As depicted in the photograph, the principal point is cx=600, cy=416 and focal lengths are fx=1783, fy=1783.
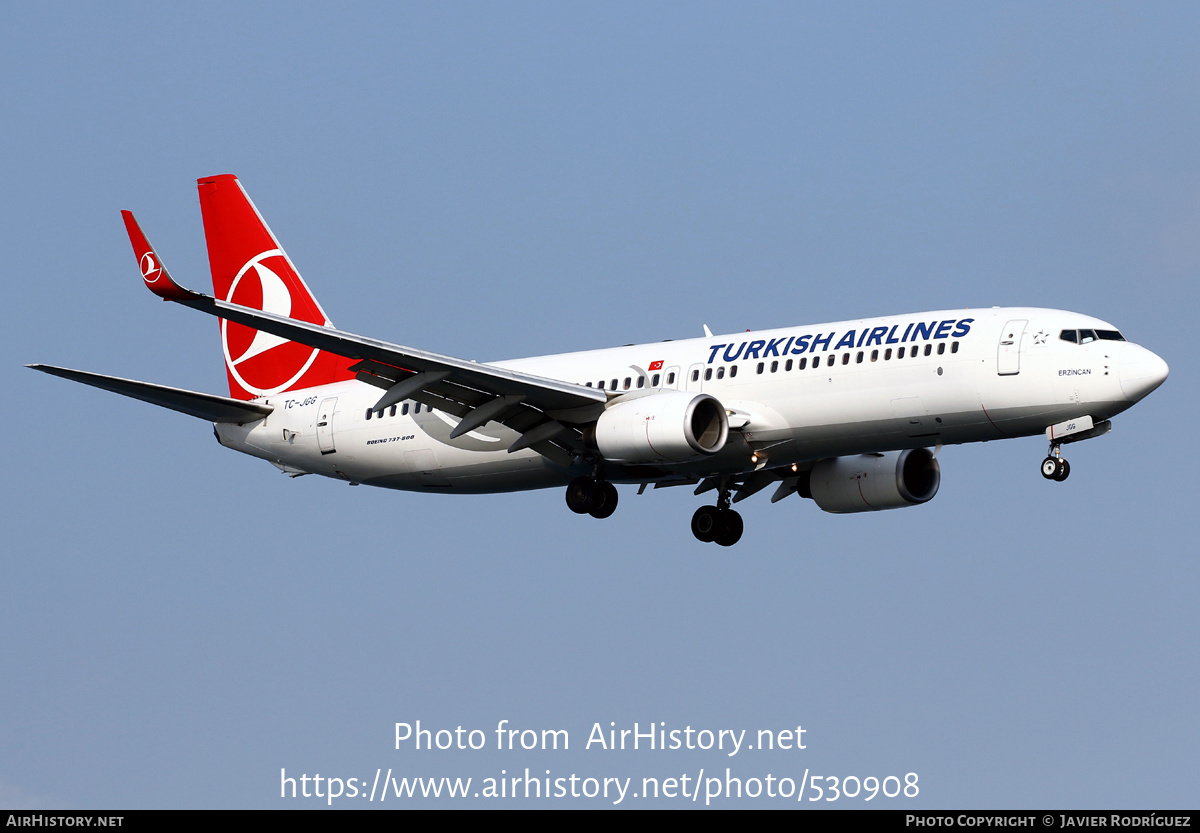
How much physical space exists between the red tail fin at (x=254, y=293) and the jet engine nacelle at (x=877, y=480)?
44.1 feet

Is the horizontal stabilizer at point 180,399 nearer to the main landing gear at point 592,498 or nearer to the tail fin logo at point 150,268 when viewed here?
the tail fin logo at point 150,268

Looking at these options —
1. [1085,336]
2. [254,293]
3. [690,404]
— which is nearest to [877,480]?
[690,404]

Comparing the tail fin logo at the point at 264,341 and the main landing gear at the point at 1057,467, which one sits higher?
the tail fin logo at the point at 264,341

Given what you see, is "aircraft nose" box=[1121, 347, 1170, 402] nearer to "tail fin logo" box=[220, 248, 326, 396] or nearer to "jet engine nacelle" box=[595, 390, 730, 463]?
"jet engine nacelle" box=[595, 390, 730, 463]

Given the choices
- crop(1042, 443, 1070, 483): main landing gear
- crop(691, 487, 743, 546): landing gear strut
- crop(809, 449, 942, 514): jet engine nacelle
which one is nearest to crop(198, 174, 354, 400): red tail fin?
crop(691, 487, 743, 546): landing gear strut

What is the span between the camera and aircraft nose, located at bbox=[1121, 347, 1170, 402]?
124 ft

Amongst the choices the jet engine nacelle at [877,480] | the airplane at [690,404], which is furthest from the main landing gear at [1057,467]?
the jet engine nacelle at [877,480]

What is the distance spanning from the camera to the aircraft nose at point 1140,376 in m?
37.7

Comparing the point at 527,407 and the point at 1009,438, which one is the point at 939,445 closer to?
the point at 1009,438

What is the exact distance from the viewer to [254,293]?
51531mm

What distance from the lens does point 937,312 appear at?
40438mm

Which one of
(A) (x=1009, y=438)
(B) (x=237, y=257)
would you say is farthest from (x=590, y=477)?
(B) (x=237, y=257)

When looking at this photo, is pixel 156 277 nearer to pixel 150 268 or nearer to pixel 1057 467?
pixel 150 268

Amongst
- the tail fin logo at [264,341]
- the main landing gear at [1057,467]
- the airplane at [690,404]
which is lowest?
the main landing gear at [1057,467]
